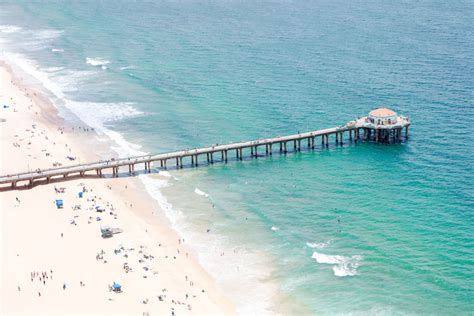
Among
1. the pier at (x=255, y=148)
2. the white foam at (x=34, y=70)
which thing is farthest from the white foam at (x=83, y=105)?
the pier at (x=255, y=148)

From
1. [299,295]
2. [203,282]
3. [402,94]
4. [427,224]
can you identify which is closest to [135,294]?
[203,282]

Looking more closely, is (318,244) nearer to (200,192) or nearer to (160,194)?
(200,192)

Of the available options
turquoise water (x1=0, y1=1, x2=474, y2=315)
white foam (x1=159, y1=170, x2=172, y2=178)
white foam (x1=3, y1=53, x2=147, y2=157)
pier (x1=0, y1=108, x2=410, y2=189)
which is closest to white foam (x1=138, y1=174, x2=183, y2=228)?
turquoise water (x1=0, y1=1, x2=474, y2=315)

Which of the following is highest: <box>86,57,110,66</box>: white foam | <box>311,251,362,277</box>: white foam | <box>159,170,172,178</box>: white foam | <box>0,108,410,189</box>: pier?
<box>86,57,110,66</box>: white foam

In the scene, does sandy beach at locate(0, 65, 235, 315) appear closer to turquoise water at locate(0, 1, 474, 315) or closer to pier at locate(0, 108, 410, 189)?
pier at locate(0, 108, 410, 189)

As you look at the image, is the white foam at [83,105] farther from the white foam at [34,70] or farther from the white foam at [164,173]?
the white foam at [164,173]
